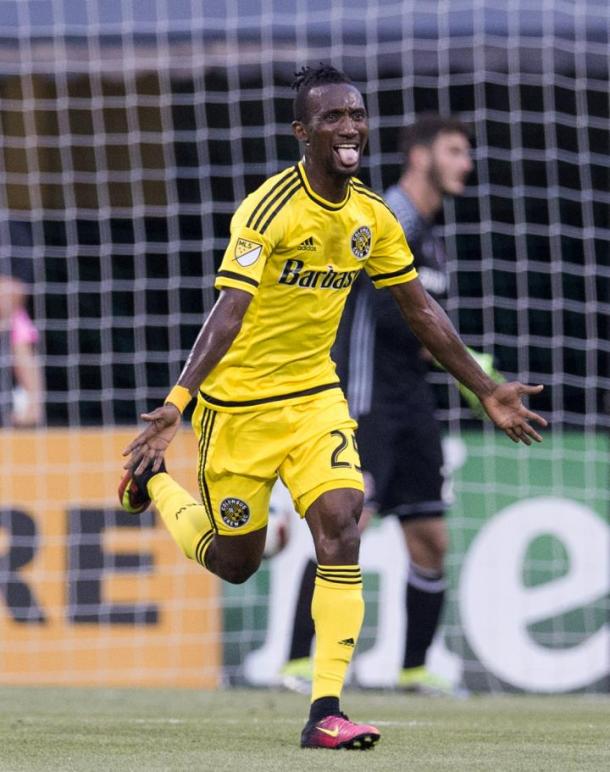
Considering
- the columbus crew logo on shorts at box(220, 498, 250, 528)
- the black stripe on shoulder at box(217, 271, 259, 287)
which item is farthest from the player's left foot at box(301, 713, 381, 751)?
the black stripe on shoulder at box(217, 271, 259, 287)

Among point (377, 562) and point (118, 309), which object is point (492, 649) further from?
point (118, 309)

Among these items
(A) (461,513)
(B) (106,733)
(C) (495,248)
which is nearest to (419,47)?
(C) (495,248)

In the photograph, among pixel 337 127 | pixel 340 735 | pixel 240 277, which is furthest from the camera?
pixel 337 127

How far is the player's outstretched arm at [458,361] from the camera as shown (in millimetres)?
5477

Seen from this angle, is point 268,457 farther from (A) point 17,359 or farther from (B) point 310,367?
(A) point 17,359

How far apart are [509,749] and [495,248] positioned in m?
5.69

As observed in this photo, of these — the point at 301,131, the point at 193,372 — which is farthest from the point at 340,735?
the point at 301,131

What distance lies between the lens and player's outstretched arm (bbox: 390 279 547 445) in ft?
18.0

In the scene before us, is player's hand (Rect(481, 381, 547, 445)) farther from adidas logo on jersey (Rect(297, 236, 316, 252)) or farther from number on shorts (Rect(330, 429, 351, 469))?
adidas logo on jersey (Rect(297, 236, 316, 252))

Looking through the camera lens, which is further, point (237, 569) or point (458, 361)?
point (237, 569)

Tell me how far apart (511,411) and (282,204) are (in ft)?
3.18

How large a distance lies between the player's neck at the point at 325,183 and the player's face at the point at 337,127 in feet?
0.13

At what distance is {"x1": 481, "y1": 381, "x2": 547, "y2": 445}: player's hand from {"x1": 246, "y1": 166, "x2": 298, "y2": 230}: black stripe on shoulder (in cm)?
92

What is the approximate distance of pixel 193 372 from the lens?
506 centimetres
